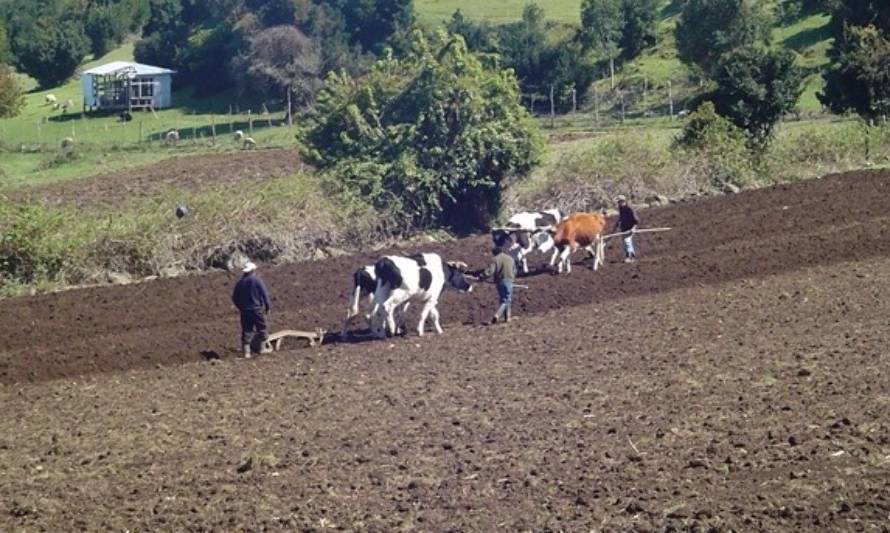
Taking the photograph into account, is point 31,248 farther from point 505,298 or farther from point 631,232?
point 631,232

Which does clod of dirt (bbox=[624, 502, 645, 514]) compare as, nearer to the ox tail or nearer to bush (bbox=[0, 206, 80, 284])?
the ox tail

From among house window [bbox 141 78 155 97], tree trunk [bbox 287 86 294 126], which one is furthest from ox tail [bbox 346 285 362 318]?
house window [bbox 141 78 155 97]

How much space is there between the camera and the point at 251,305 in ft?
67.5

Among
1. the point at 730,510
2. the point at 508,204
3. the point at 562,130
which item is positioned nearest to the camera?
the point at 730,510

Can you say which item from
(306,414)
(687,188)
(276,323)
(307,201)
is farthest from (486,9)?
(306,414)

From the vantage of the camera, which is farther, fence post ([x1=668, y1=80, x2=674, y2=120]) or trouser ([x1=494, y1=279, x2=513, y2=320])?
fence post ([x1=668, y1=80, x2=674, y2=120])

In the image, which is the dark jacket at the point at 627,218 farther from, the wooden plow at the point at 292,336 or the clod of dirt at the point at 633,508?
the clod of dirt at the point at 633,508

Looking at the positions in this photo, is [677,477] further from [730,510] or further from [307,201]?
[307,201]

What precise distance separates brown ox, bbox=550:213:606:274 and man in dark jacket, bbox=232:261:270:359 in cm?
722

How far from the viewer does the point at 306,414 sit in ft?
53.5

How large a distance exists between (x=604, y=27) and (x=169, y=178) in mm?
31850

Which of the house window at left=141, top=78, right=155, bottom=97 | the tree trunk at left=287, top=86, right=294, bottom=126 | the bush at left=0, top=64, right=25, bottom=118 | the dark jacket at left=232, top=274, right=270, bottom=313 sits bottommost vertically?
the dark jacket at left=232, top=274, right=270, bottom=313

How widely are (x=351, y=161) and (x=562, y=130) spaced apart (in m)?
26.5

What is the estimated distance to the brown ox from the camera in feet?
85.2
